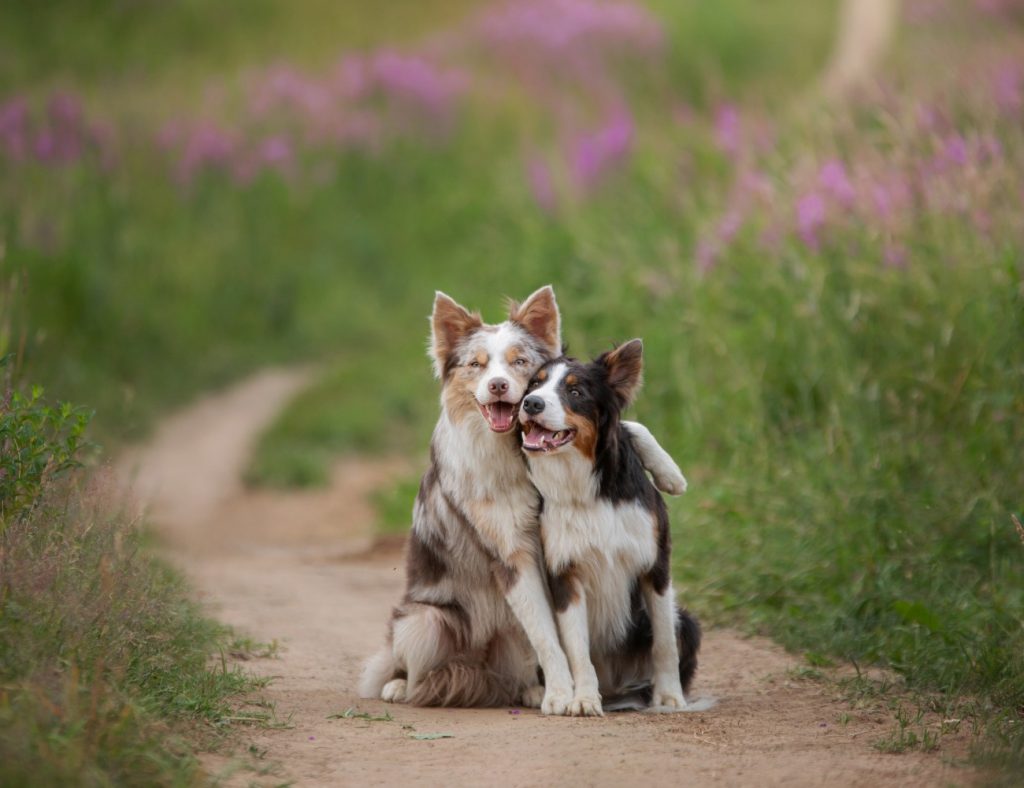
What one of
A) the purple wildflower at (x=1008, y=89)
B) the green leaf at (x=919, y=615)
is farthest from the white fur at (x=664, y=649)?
the purple wildflower at (x=1008, y=89)

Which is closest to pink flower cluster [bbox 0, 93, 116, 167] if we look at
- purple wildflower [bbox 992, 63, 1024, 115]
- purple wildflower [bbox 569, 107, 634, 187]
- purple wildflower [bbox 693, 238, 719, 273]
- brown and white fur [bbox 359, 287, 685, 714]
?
purple wildflower [bbox 569, 107, 634, 187]

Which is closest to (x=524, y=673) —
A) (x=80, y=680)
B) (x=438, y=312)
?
(x=438, y=312)

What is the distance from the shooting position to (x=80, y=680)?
459 cm

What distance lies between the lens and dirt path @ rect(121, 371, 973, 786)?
15.2 ft

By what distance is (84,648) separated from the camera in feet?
15.7

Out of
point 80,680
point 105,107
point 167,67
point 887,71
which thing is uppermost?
point 167,67

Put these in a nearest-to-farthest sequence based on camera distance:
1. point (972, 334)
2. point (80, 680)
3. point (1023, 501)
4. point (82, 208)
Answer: point (80, 680) → point (1023, 501) → point (972, 334) → point (82, 208)

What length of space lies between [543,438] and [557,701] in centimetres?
106

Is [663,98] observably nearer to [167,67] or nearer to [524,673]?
[167,67]

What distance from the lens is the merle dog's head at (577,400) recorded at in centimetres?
538

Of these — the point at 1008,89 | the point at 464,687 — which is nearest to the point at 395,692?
the point at 464,687

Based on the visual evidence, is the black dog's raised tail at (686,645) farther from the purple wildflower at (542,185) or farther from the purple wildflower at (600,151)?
the purple wildflower at (600,151)

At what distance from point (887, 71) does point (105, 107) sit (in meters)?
10.1

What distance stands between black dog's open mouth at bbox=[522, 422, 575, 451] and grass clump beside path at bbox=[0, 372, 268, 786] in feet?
5.09
